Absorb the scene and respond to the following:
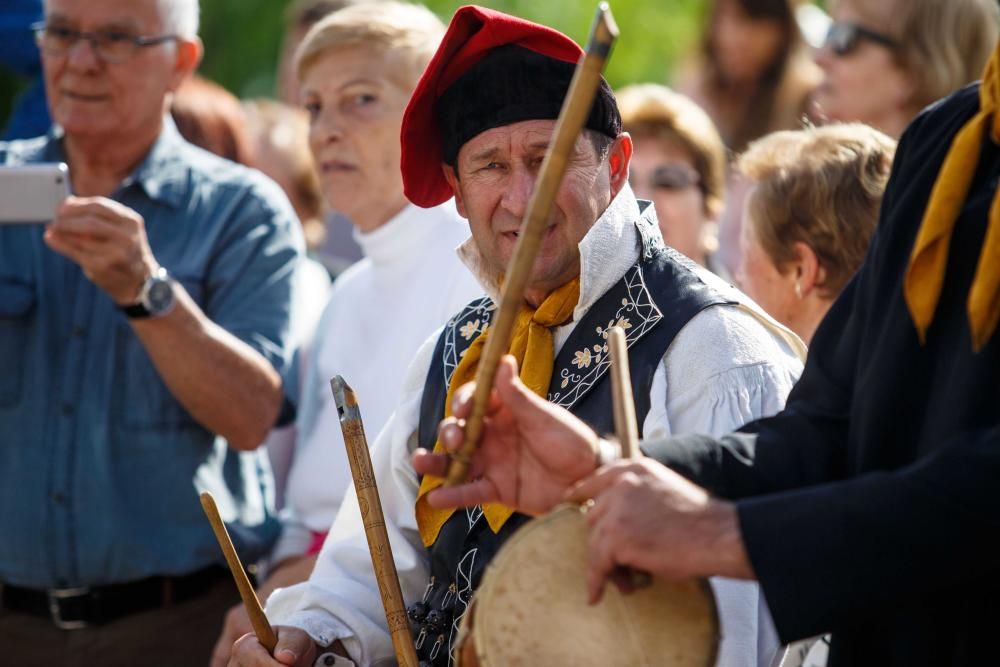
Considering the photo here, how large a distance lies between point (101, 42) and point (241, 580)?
7.12 feet

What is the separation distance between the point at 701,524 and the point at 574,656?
34 cm

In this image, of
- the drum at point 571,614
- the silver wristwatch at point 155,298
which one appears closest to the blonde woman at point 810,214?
the silver wristwatch at point 155,298

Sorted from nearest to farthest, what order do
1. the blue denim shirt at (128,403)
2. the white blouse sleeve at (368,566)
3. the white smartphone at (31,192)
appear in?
the white blouse sleeve at (368,566), the white smartphone at (31,192), the blue denim shirt at (128,403)

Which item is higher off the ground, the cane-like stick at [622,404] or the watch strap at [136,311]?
the cane-like stick at [622,404]

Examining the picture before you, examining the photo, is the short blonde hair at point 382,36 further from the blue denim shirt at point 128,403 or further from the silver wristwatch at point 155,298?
the silver wristwatch at point 155,298

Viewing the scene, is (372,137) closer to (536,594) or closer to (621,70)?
(536,594)

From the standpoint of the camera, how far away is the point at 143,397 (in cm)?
436

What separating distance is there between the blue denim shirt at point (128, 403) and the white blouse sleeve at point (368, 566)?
909 mm

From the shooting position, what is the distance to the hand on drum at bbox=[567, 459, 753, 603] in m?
2.02

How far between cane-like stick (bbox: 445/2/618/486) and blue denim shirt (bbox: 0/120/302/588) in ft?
7.19

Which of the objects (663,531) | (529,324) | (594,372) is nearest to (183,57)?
(529,324)

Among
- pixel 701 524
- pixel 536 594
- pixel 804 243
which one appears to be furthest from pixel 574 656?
pixel 804 243

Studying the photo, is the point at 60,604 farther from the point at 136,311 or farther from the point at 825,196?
the point at 825,196

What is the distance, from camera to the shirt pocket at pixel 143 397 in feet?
14.3
